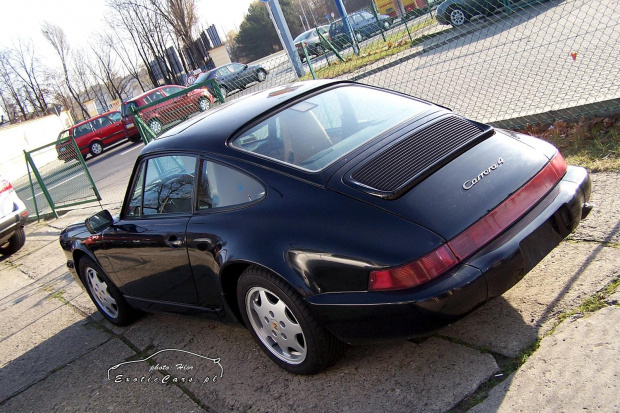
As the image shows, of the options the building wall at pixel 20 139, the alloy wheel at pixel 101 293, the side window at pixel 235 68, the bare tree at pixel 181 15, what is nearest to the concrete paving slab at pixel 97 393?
the alloy wheel at pixel 101 293

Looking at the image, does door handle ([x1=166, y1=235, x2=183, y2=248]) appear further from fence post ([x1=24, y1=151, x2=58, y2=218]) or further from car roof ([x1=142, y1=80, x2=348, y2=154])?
fence post ([x1=24, y1=151, x2=58, y2=218])

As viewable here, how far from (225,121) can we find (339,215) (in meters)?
1.25

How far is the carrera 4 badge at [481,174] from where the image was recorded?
2758mm

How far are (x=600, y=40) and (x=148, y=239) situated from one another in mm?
7451

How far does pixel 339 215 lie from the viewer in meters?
2.70

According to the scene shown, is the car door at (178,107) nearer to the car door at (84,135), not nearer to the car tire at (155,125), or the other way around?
the car tire at (155,125)

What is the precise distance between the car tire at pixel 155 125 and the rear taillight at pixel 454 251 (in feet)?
24.3

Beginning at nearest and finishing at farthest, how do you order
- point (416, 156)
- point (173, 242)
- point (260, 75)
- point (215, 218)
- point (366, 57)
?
point (416, 156) → point (215, 218) → point (173, 242) → point (366, 57) → point (260, 75)

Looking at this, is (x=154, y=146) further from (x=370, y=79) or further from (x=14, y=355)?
(x=370, y=79)

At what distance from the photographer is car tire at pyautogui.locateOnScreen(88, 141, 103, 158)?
23812mm

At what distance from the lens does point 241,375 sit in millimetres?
3412

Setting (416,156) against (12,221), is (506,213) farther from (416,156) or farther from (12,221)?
(12,221)

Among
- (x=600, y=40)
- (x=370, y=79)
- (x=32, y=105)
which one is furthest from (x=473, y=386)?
(x=32, y=105)

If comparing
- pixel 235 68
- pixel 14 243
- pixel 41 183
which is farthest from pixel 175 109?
pixel 235 68
